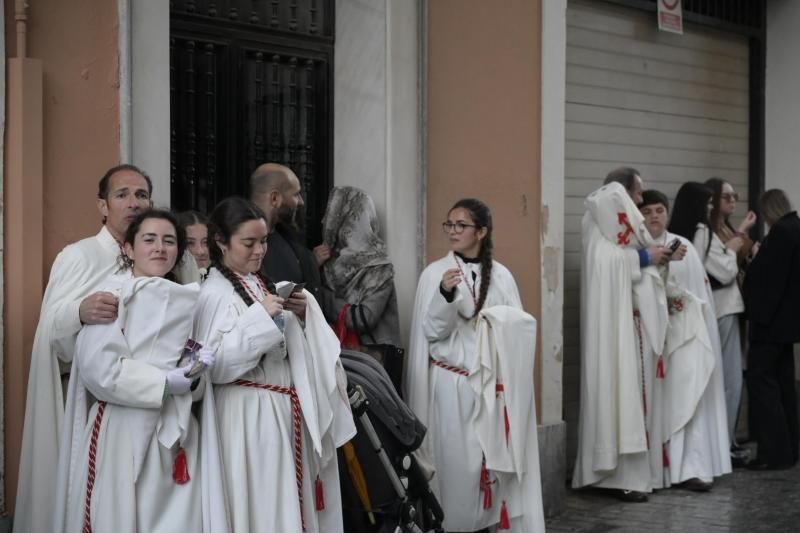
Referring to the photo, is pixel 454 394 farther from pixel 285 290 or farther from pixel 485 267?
pixel 285 290

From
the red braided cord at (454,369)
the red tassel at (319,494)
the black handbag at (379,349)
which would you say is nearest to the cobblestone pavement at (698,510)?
the red braided cord at (454,369)

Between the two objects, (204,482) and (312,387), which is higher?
(312,387)

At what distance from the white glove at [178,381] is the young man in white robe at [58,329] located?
47 centimetres

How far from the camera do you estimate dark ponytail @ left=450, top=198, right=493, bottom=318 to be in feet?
24.8

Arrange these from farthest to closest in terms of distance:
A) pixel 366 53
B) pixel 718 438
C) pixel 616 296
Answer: pixel 718 438, pixel 616 296, pixel 366 53

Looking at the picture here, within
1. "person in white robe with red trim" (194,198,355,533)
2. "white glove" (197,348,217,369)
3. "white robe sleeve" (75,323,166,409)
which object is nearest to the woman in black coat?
"person in white robe with red trim" (194,198,355,533)

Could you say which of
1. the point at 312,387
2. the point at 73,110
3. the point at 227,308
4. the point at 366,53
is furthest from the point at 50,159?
the point at 366,53

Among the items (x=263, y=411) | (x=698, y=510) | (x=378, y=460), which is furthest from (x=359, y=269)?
(x=698, y=510)

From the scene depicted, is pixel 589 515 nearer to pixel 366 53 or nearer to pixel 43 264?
pixel 366 53

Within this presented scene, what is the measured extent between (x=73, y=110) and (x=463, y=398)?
2.82 meters

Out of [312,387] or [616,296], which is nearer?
[312,387]

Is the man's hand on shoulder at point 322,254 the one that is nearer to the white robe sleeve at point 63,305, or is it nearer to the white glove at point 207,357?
the white robe sleeve at point 63,305

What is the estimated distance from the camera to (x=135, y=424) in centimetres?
521

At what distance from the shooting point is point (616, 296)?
9.12m
